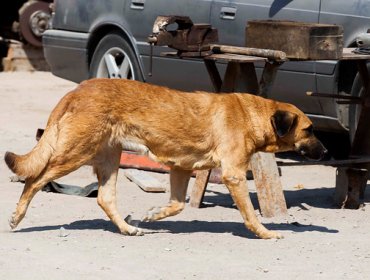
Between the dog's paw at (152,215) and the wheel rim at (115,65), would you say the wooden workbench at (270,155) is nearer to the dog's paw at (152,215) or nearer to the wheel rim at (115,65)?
the dog's paw at (152,215)

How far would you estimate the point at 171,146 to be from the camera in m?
7.73

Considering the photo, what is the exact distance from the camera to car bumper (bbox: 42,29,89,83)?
40.3 feet

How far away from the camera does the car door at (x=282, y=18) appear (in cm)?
1022

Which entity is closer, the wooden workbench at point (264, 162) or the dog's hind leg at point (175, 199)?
the dog's hind leg at point (175, 199)

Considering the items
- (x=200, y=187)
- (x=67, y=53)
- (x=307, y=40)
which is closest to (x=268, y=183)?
(x=200, y=187)

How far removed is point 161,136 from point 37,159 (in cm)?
85

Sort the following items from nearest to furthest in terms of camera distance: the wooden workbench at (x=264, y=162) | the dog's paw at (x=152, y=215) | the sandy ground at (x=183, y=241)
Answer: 1. the sandy ground at (x=183, y=241)
2. the dog's paw at (x=152, y=215)
3. the wooden workbench at (x=264, y=162)

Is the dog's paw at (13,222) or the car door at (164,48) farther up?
the car door at (164,48)

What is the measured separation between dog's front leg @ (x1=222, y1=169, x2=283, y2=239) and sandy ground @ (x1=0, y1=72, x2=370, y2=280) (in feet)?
0.32

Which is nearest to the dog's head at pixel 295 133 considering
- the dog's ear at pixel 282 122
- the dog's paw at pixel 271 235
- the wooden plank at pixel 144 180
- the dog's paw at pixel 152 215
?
the dog's ear at pixel 282 122

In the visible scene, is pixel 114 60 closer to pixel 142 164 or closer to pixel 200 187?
pixel 142 164

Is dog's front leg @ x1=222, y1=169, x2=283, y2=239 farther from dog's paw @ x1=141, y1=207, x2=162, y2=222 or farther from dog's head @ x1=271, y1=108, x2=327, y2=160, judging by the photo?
dog's paw @ x1=141, y1=207, x2=162, y2=222

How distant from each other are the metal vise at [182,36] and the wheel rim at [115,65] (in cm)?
321

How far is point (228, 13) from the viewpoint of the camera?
35.3 feet
